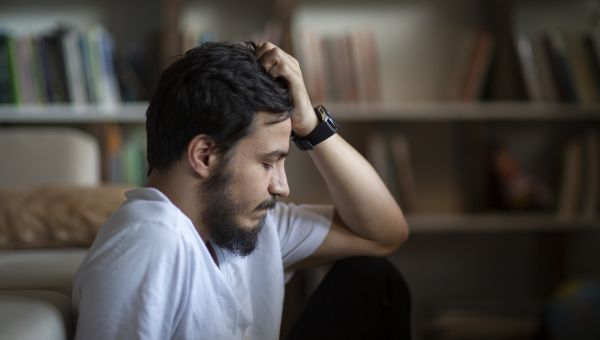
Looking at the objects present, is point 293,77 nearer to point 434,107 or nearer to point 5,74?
point 434,107

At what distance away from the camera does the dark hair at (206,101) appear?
101 centimetres

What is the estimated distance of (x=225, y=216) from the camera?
1.08 meters

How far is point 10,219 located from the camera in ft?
5.32

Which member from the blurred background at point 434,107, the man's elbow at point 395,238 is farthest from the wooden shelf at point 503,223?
the man's elbow at point 395,238

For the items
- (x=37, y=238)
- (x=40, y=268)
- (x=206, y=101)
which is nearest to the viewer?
(x=206, y=101)

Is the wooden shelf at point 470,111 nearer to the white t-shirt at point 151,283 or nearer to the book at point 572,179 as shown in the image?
the book at point 572,179

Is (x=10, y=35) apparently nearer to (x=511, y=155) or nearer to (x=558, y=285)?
(x=511, y=155)

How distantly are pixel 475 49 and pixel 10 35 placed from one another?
5.45 feet

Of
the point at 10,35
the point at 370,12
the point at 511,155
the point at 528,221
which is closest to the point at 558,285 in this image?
the point at 528,221

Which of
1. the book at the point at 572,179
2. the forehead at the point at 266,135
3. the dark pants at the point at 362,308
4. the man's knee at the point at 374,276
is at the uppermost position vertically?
the forehead at the point at 266,135

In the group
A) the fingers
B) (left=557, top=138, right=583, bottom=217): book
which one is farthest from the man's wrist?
(left=557, top=138, right=583, bottom=217): book

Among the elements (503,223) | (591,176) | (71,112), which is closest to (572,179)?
(591,176)

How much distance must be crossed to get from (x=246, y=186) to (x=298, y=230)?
267mm

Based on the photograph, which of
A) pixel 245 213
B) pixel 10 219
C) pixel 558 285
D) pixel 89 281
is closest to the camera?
pixel 89 281
